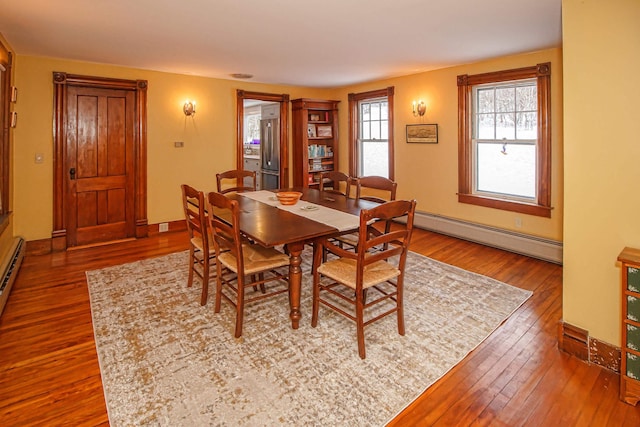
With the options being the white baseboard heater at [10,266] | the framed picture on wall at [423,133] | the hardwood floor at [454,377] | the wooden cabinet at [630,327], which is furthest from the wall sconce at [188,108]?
the wooden cabinet at [630,327]

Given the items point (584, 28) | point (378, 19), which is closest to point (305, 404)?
point (584, 28)

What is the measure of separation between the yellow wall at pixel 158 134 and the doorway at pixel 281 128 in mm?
85

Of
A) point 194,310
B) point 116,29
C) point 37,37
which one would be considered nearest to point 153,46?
point 116,29

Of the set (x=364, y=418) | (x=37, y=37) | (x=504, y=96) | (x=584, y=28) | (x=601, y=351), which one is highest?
(x=37, y=37)

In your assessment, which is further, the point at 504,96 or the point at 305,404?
the point at 504,96

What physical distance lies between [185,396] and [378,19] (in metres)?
3.08

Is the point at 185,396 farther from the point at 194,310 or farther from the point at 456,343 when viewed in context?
the point at 456,343

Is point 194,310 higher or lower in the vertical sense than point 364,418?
higher

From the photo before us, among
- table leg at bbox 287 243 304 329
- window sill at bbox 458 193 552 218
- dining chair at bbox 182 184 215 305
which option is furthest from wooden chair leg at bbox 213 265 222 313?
window sill at bbox 458 193 552 218

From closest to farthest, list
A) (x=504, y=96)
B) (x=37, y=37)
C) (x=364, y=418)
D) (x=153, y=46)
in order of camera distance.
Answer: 1. (x=364, y=418)
2. (x=37, y=37)
3. (x=153, y=46)
4. (x=504, y=96)

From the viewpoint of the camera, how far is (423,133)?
215 inches

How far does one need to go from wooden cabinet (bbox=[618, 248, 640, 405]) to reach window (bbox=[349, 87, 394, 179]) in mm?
4246

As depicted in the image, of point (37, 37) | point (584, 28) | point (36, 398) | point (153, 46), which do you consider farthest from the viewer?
point (153, 46)

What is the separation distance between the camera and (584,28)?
212cm
